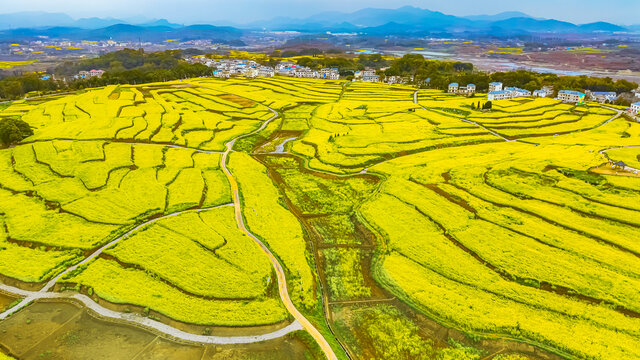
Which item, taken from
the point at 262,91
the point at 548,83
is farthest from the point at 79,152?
the point at 548,83

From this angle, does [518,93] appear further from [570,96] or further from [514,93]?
[570,96]

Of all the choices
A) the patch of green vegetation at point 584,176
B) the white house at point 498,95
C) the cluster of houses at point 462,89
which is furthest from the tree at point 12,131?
the cluster of houses at point 462,89

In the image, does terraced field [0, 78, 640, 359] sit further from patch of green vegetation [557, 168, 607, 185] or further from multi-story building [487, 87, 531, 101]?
multi-story building [487, 87, 531, 101]

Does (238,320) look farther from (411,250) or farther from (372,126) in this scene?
(372,126)

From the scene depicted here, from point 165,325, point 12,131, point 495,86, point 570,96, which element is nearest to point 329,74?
point 495,86

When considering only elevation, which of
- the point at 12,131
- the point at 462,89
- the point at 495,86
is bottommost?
the point at 12,131
